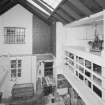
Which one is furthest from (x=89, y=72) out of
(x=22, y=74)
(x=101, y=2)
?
(x=22, y=74)

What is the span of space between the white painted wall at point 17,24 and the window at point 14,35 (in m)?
0.19

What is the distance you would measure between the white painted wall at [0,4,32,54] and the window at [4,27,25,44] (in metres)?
0.19

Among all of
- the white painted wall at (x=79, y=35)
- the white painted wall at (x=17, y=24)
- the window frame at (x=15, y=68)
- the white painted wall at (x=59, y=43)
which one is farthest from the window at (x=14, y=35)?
the white painted wall at (x=79, y=35)

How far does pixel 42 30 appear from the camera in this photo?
768 centimetres

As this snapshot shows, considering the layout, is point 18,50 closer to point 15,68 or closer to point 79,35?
point 15,68

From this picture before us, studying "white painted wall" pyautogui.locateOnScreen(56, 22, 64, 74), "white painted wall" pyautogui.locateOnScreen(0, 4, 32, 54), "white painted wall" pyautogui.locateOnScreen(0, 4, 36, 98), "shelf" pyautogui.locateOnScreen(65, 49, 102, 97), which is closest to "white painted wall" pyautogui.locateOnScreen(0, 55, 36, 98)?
"white painted wall" pyautogui.locateOnScreen(0, 4, 36, 98)

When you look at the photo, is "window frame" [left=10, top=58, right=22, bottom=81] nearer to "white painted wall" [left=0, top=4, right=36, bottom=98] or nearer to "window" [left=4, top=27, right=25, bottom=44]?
"white painted wall" [left=0, top=4, right=36, bottom=98]

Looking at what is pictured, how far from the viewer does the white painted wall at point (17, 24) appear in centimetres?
709

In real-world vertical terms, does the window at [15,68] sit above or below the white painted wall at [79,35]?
below

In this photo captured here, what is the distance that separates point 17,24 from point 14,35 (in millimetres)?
711

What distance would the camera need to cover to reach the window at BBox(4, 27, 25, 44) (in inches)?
282

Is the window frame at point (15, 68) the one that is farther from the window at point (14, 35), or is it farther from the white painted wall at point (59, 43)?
the white painted wall at point (59, 43)

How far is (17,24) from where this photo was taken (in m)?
7.25

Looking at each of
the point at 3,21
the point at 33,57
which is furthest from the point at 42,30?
the point at 3,21
